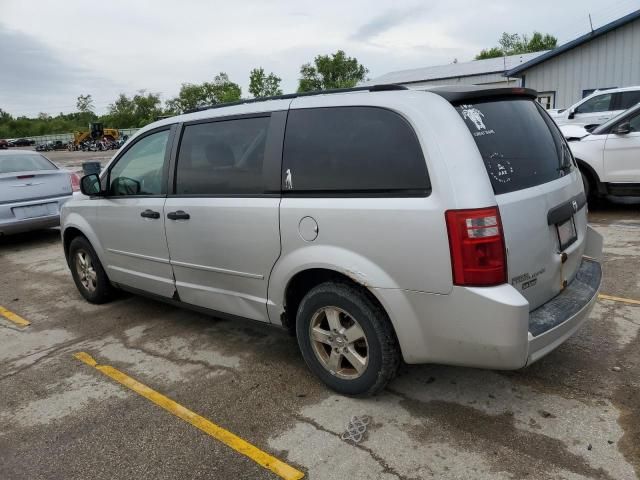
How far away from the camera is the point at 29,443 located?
3.03m

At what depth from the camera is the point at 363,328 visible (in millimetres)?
3010

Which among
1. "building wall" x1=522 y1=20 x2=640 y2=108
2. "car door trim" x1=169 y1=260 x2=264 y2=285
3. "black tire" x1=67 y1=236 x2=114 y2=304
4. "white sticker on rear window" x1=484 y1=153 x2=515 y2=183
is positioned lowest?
"black tire" x1=67 y1=236 x2=114 y2=304

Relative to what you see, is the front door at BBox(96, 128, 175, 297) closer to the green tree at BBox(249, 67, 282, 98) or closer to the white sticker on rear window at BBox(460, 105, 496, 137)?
the white sticker on rear window at BBox(460, 105, 496, 137)

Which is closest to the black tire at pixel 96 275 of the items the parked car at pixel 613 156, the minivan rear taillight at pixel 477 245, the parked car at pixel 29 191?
the parked car at pixel 29 191

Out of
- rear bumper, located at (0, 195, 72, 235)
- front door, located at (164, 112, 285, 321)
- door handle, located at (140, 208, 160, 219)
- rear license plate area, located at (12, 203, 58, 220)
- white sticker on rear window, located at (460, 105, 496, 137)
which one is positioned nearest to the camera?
white sticker on rear window, located at (460, 105, 496, 137)

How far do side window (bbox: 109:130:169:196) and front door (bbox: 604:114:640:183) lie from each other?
21.6 feet

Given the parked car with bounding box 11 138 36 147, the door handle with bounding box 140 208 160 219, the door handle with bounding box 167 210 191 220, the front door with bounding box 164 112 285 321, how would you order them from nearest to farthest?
the front door with bounding box 164 112 285 321 → the door handle with bounding box 167 210 191 220 → the door handle with bounding box 140 208 160 219 → the parked car with bounding box 11 138 36 147

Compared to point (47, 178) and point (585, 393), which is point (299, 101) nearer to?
point (585, 393)

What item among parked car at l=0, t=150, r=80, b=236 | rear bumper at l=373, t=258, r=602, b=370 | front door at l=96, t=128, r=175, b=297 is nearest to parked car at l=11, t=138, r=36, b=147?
parked car at l=0, t=150, r=80, b=236

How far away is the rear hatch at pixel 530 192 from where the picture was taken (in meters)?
2.71

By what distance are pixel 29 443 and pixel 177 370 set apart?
103 centimetres

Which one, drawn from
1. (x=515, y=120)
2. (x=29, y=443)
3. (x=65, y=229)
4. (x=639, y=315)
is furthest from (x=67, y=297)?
(x=639, y=315)

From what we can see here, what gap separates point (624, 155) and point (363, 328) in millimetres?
6558

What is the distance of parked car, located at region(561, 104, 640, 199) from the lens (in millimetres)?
7723
